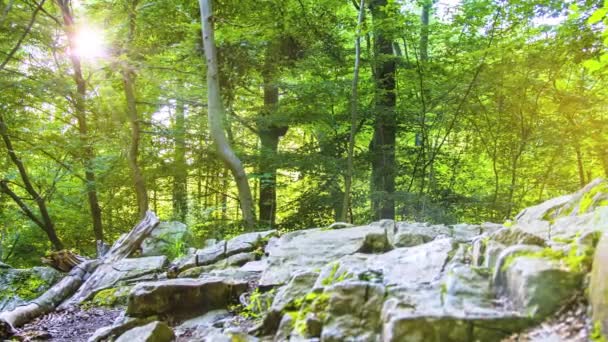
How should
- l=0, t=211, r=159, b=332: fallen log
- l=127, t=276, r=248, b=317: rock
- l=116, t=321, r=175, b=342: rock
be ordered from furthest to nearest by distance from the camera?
l=0, t=211, r=159, b=332: fallen log
l=127, t=276, r=248, b=317: rock
l=116, t=321, r=175, b=342: rock

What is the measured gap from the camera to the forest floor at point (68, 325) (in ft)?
13.6

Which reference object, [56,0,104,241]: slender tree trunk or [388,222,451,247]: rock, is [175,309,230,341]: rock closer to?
[388,222,451,247]: rock

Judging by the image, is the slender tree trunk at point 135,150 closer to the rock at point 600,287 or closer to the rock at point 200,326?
the rock at point 200,326

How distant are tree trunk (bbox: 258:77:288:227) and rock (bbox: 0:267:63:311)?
4180 millimetres

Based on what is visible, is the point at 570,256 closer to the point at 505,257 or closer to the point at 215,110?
the point at 505,257

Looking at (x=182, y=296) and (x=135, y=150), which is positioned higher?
(x=135, y=150)

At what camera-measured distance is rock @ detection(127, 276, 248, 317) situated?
12.8 ft

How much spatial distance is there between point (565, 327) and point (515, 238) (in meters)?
0.84

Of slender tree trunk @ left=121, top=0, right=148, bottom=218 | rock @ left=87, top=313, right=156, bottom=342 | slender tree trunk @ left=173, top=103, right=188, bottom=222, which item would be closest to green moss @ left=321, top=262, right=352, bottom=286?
rock @ left=87, top=313, right=156, bottom=342

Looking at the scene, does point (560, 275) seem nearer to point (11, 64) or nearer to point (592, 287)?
point (592, 287)

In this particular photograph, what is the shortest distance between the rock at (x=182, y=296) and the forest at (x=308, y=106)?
417 cm

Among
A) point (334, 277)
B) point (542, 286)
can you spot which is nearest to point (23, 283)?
point (334, 277)

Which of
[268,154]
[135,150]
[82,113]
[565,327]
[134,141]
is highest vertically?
[82,113]

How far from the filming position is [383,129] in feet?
30.8
